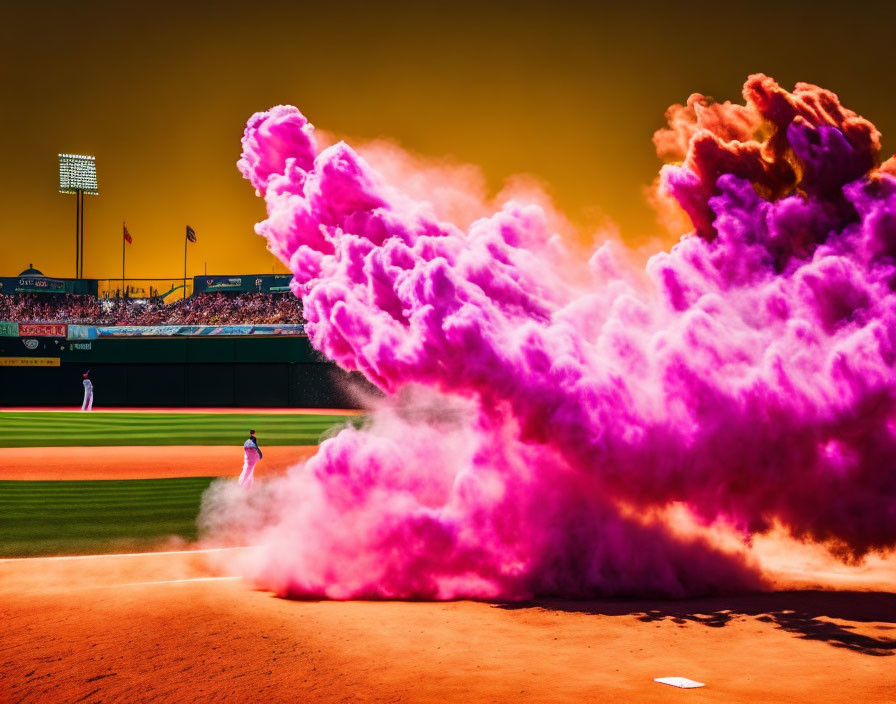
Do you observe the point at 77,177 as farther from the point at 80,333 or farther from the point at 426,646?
the point at 426,646

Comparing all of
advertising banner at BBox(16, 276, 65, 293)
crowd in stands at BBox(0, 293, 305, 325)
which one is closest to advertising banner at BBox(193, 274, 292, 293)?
crowd in stands at BBox(0, 293, 305, 325)

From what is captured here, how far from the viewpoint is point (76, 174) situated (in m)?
84.9

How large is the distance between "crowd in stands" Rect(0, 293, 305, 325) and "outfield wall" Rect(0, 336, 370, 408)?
6.29 m

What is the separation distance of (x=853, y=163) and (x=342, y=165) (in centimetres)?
633

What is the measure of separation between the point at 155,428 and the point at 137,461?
1376 centimetres

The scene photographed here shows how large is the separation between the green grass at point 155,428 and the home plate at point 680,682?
86.4 feet

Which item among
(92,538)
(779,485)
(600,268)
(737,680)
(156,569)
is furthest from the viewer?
(92,538)

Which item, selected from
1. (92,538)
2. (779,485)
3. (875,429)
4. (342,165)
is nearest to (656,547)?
(779,485)

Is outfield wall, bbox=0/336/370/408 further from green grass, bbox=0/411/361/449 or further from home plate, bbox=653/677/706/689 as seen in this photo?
home plate, bbox=653/677/706/689

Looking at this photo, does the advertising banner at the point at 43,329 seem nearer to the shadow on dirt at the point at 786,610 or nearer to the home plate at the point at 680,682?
the shadow on dirt at the point at 786,610

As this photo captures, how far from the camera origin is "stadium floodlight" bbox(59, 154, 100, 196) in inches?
3334

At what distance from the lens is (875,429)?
1134 cm

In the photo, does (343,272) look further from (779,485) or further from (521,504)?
(779,485)

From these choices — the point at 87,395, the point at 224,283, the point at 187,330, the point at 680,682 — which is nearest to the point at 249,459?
the point at 680,682
